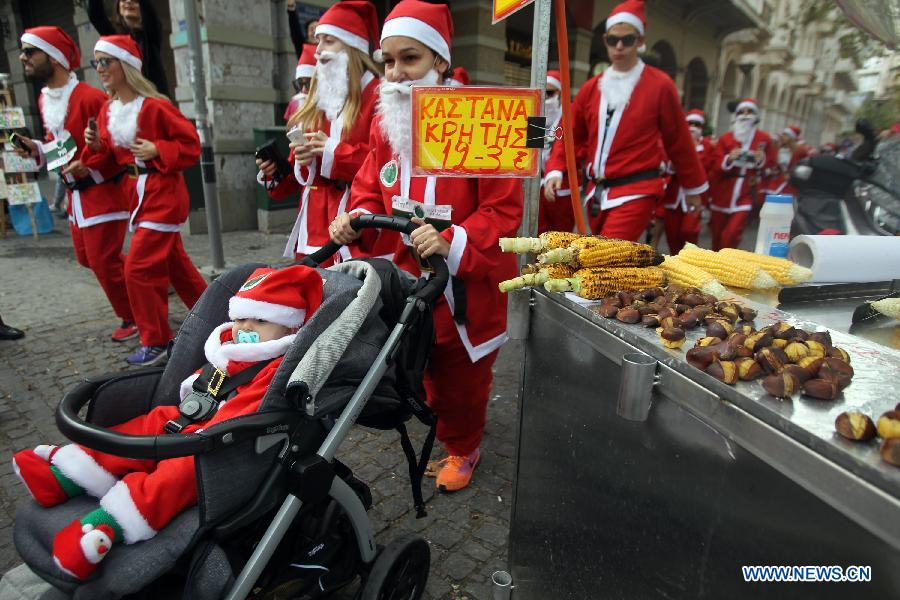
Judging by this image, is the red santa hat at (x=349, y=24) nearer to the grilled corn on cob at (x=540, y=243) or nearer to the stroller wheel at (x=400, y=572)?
the grilled corn on cob at (x=540, y=243)

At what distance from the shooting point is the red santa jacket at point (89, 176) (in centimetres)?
424

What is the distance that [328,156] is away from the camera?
2971 millimetres

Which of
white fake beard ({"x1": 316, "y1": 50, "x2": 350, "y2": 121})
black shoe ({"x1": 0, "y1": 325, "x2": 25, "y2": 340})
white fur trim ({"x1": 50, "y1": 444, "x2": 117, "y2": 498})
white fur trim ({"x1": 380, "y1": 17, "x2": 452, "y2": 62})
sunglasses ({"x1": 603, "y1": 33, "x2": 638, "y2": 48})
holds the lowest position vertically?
black shoe ({"x1": 0, "y1": 325, "x2": 25, "y2": 340})

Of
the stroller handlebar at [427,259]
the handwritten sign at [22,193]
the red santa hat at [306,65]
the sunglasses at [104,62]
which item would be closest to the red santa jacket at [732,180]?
the red santa hat at [306,65]

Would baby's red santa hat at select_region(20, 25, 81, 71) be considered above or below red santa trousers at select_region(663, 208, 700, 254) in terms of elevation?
above

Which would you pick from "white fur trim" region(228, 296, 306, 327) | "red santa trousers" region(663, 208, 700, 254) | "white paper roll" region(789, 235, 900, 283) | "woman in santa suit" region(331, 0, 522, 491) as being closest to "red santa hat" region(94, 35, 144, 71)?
"woman in santa suit" region(331, 0, 522, 491)

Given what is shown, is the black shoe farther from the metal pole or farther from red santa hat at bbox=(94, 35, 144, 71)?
red santa hat at bbox=(94, 35, 144, 71)

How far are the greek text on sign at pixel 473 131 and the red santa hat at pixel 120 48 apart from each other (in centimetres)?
310

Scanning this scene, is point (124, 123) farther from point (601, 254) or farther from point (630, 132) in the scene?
point (601, 254)

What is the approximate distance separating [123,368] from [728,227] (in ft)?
24.4

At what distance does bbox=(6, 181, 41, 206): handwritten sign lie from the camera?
24.5 ft

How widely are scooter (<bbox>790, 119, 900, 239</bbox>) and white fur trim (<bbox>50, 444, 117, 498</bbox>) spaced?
12.3 feet

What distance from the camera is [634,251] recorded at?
1.65 metres

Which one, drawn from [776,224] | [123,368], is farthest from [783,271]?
[123,368]
